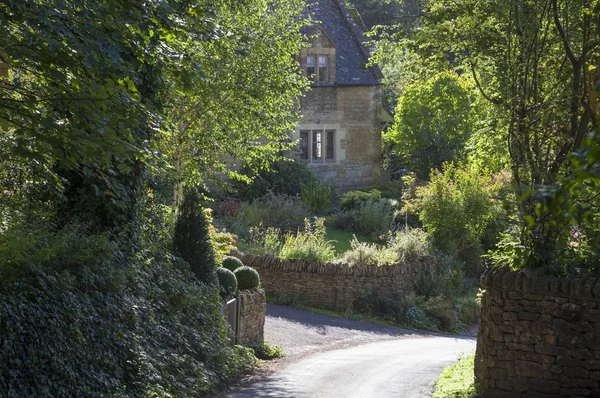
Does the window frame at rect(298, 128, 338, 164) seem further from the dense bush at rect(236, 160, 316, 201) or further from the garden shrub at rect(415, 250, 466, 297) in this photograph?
the garden shrub at rect(415, 250, 466, 297)

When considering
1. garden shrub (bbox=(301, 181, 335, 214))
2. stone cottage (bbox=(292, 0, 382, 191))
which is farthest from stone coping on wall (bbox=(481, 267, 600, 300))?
stone cottage (bbox=(292, 0, 382, 191))

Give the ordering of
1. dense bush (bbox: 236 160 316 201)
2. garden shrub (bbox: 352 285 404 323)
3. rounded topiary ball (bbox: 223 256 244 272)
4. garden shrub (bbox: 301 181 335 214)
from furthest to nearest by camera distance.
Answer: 1. garden shrub (bbox: 301 181 335 214)
2. dense bush (bbox: 236 160 316 201)
3. garden shrub (bbox: 352 285 404 323)
4. rounded topiary ball (bbox: 223 256 244 272)

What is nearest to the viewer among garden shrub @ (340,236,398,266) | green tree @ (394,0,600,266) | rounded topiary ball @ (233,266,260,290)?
green tree @ (394,0,600,266)

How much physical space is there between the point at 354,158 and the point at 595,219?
2893 centimetres

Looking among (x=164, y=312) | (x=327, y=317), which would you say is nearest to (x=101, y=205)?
(x=164, y=312)

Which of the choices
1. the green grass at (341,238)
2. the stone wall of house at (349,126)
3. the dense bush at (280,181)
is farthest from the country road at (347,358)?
the stone wall of house at (349,126)

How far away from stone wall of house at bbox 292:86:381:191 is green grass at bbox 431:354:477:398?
2589 cm

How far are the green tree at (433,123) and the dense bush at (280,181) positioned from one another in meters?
5.42

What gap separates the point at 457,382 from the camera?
13.7m

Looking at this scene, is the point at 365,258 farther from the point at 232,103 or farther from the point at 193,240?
the point at 193,240

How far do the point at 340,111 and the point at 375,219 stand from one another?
8.93m

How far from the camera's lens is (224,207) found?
3225cm

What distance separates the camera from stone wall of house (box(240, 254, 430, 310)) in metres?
25.5

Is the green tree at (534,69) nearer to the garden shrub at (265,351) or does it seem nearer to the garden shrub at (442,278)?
the garden shrub at (265,351)
